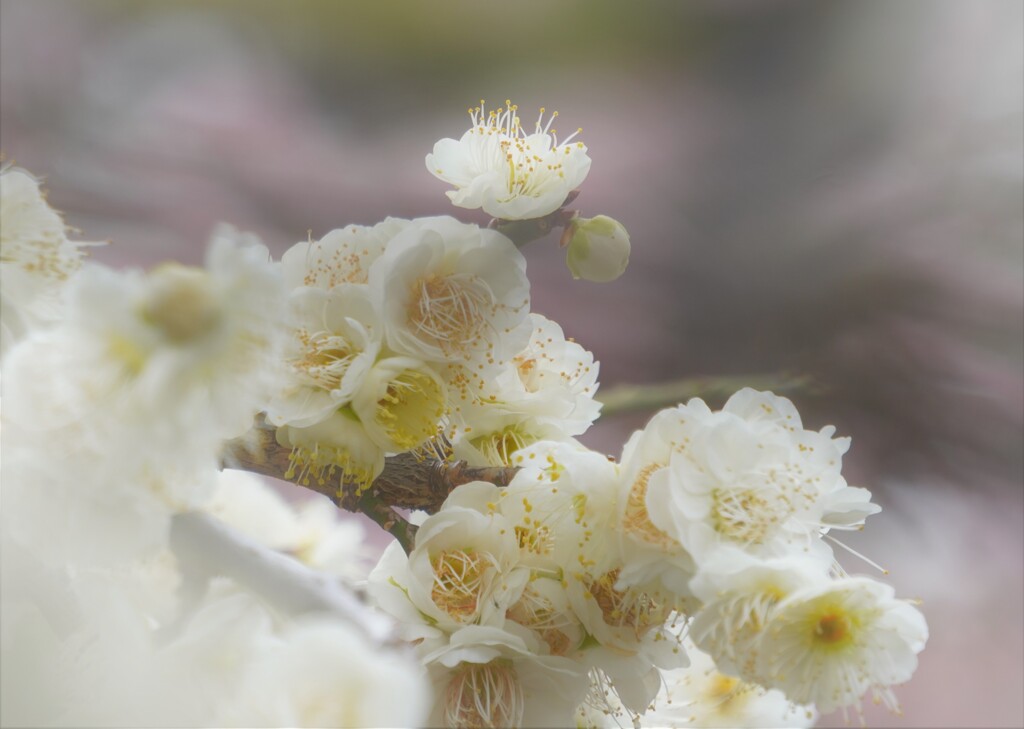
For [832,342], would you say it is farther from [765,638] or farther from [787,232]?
[765,638]

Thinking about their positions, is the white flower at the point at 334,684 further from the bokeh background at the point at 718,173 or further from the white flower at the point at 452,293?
the bokeh background at the point at 718,173

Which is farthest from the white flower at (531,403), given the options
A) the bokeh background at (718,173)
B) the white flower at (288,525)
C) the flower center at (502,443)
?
the bokeh background at (718,173)

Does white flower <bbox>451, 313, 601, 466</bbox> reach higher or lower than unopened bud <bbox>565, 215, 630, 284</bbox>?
lower

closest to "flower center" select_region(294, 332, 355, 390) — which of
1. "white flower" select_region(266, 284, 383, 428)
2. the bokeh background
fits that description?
"white flower" select_region(266, 284, 383, 428)

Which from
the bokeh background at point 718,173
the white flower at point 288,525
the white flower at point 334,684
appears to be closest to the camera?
the white flower at point 334,684

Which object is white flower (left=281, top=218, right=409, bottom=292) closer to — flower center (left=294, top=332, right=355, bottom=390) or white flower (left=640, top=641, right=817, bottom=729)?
flower center (left=294, top=332, right=355, bottom=390)

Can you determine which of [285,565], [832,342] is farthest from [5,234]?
[832,342]

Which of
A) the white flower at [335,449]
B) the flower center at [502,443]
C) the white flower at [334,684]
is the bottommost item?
the white flower at [334,684]
